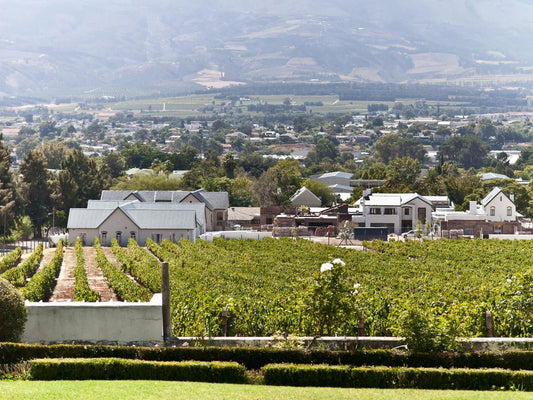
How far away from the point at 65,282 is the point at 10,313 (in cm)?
2873

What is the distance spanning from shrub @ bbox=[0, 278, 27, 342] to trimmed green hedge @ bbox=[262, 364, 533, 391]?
625 cm

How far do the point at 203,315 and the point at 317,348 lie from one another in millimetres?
6045

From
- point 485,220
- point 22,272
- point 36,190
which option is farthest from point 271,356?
point 36,190

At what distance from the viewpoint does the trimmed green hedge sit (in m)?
18.3

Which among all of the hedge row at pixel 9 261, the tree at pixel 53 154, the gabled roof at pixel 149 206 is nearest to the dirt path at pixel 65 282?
the hedge row at pixel 9 261

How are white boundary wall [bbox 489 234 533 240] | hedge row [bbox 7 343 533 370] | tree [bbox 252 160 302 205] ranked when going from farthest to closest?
1. tree [bbox 252 160 302 205]
2. white boundary wall [bbox 489 234 533 240]
3. hedge row [bbox 7 343 533 370]

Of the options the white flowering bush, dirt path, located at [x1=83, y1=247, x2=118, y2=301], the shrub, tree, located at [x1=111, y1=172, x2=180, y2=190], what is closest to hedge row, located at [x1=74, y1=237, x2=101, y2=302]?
dirt path, located at [x1=83, y1=247, x2=118, y2=301]

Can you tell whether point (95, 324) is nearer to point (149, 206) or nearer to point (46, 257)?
point (46, 257)

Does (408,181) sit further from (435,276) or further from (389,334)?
(389,334)

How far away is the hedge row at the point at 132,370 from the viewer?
18.8 metres

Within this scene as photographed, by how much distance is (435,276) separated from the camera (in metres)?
45.3

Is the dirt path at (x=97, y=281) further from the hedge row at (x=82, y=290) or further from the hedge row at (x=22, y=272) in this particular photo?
the hedge row at (x=22, y=272)

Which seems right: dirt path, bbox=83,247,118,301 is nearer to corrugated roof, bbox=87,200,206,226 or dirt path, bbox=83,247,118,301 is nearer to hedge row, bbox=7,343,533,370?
corrugated roof, bbox=87,200,206,226

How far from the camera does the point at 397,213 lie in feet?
303
